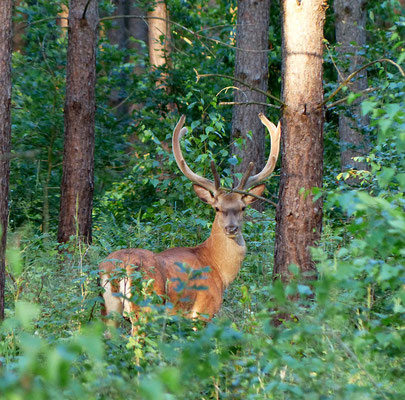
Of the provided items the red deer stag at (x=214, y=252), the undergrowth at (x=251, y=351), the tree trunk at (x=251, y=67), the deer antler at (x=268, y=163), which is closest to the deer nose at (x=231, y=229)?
the red deer stag at (x=214, y=252)

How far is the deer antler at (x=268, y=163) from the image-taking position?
293 inches

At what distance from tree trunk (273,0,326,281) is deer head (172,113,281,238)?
4.80 feet

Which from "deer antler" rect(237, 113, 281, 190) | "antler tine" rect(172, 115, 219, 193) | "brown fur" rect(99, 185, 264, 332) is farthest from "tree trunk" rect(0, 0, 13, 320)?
"deer antler" rect(237, 113, 281, 190)

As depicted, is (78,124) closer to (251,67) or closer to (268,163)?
(268,163)

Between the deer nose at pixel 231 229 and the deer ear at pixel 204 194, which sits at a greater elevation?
the deer ear at pixel 204 194

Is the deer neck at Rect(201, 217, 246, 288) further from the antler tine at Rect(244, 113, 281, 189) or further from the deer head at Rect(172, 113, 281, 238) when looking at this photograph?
the antler tine at Rect(244, 113, 281, 189)

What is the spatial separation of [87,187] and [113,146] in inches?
181

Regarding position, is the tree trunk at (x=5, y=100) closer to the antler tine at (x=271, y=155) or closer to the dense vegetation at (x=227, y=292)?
the dense vegetation at (x=227, y=292)

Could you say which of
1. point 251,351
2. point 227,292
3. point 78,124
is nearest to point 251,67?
point 78,124

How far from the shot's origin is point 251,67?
12.1 metres

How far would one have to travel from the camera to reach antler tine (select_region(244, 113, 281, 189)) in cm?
741

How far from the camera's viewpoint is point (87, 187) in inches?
392

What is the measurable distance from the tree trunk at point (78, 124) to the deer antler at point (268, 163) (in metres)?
2.75

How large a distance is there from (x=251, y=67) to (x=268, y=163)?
178 inches
